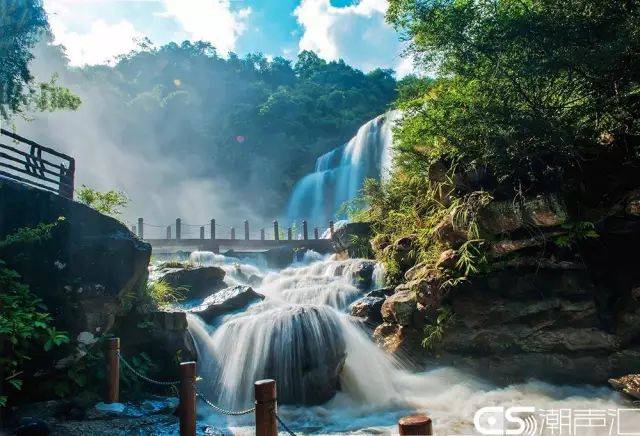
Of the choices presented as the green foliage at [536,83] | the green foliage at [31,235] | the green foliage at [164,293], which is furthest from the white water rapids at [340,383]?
the green foliage at [536,83]

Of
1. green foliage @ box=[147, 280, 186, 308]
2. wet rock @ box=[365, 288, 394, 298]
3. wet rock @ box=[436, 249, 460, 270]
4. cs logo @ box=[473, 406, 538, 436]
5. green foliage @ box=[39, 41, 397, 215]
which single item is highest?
green foliage @ box=[39, 41, 397, 215]

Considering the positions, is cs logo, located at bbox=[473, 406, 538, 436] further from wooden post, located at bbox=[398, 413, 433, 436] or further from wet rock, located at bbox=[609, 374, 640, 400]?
wooden post, located at bbox=[398, 413, 433, 436]

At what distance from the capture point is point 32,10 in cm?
986

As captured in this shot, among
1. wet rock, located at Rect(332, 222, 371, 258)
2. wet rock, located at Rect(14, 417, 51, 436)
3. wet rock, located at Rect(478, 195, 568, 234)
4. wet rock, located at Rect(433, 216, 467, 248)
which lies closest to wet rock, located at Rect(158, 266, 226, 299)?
wet rock, located at Rect(332, 222, 371, 258)

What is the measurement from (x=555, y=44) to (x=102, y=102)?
5016 cm

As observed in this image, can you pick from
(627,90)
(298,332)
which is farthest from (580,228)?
(298,332)

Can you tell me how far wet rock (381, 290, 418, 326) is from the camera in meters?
7.67

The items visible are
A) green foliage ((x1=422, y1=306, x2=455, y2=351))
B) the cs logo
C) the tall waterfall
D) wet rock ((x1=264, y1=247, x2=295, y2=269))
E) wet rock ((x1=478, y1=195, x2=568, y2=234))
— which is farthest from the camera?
the tall waterfall

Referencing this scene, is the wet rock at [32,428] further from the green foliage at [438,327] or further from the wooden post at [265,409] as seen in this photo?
the green foliage at [438,327]

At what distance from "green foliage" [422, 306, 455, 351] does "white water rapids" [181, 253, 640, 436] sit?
510 millimetres

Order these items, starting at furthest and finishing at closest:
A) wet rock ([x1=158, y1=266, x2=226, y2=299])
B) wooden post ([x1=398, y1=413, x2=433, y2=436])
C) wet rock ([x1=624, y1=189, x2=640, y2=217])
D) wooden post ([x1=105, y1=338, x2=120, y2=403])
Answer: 1. wet rock ([x1=158, y1=266, x2=226, y2=299])
2. wet rock ([x1=624, y1=189, x2=640, y2=217])
3. wooden post ([x1=105, y1=338, x2=120, y2=403])
4. wooden post ([x1=398, y1=413, x2=433, y2=436])

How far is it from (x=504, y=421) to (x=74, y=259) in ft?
23.8

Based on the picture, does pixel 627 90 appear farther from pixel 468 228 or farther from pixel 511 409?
pixel 511 409

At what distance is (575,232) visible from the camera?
20.7ft
